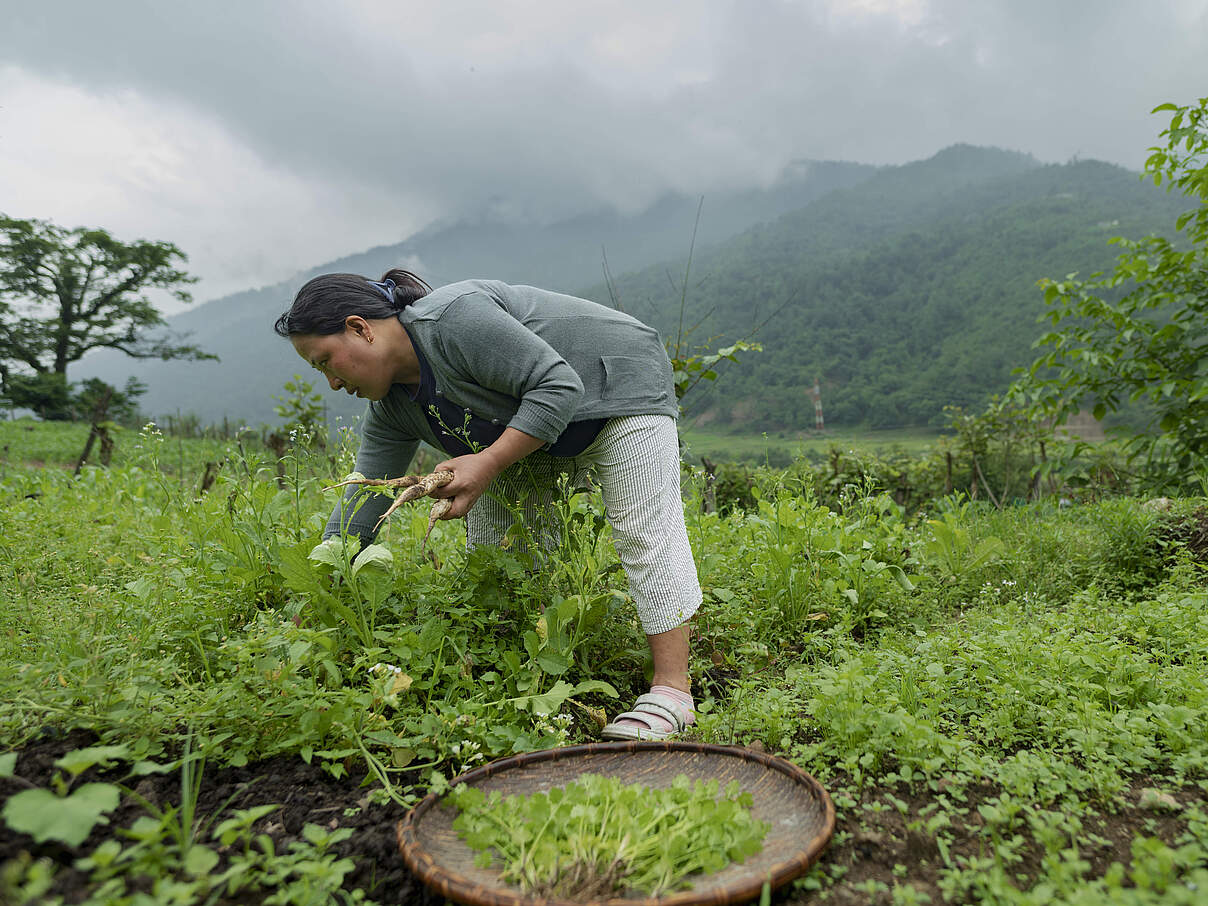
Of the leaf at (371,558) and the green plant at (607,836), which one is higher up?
the leaf at (371,558)

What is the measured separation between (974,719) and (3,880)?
193 cm

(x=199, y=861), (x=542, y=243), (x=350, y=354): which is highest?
(x=542, y=243)

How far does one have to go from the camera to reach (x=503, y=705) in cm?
197

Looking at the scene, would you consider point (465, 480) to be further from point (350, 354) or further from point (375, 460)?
point (375, 460)

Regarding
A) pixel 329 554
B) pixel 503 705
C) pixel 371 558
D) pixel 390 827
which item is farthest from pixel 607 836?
pixel 329 554

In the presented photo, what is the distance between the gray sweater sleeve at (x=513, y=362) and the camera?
201cm

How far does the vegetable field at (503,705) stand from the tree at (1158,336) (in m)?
1.97

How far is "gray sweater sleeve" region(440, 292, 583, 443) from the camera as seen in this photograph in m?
2.01

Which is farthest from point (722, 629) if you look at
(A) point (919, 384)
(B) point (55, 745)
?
(A) point (919, 384)

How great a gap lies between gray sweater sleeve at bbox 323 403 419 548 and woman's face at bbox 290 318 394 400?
31cm

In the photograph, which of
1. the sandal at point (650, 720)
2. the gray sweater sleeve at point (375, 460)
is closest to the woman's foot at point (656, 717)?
the sandal at point (650, 720)

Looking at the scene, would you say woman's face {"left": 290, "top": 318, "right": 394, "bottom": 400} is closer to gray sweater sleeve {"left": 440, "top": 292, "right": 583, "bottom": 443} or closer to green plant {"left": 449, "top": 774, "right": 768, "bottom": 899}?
gray sweater sleeve {"left": 440, "top": 292, "right": 583, "bottom": 443}

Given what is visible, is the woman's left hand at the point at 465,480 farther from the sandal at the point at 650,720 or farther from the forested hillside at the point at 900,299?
the forested hillside at the point at 900,299

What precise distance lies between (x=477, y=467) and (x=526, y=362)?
333 mm
